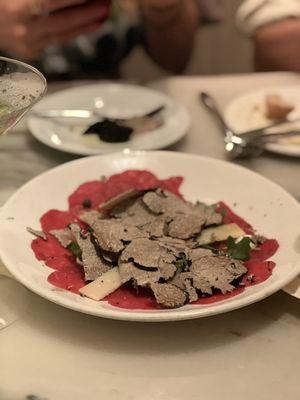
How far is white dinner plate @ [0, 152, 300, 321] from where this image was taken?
61 cm

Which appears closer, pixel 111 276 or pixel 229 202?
pixel 111 276

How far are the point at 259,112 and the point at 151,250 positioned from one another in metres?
0.53

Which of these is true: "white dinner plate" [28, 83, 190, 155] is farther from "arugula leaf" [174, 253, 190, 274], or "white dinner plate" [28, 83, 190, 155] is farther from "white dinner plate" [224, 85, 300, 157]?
"arugula leaf" [174, 253, 190, 274]

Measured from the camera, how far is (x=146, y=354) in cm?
62

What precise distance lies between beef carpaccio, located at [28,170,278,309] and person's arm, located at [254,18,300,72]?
0.69m

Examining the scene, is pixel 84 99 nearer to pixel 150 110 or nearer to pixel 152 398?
pixel 150 110

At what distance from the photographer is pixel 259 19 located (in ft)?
4.62

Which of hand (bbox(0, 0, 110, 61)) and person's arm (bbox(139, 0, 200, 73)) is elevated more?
hand (bbox(0, 0, 110, 61))

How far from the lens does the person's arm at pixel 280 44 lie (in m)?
1.40

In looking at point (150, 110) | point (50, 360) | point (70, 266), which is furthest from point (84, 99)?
point (50, 360)

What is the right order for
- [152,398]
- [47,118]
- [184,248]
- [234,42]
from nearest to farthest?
[152,398] < [184,248] < [47,118] < [234,42]

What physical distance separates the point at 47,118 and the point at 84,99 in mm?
129

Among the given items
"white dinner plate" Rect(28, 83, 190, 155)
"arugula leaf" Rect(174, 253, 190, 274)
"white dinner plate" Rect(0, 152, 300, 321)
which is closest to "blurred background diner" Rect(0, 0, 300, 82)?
"white dinner plate" Rect(28, 83, 190, 155)

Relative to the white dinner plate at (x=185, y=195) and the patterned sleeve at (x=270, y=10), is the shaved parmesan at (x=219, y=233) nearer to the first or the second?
the white dinner plate at (x=185, y=195)
